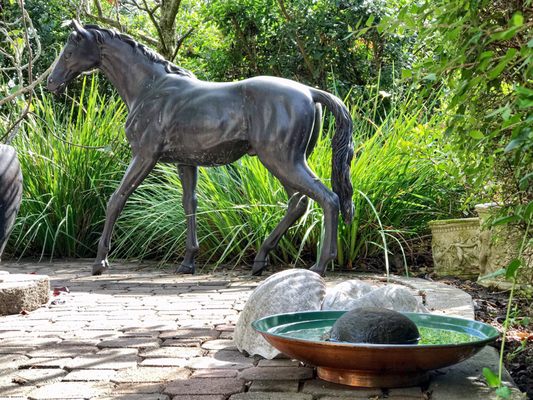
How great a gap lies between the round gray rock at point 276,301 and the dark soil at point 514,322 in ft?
2.99

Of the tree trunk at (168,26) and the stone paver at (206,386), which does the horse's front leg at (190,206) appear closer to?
the stone paver at (206,386)

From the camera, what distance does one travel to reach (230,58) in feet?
35.1

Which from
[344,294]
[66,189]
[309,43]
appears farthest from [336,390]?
[309,43]

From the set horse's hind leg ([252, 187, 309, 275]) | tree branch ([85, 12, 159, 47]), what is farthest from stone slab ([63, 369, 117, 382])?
tree branch ([85, 12, 159, 47])

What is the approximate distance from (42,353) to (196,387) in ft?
3.19

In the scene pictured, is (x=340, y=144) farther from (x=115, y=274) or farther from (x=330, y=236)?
(x=115, y=274)

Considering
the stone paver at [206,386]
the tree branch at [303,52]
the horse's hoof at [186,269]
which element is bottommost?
the horse's hoof at [186,269]

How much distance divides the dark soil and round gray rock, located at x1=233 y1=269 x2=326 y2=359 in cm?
91

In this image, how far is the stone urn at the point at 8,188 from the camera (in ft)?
14.5

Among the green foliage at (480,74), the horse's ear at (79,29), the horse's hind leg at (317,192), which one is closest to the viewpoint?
the green foliage at (480,74)

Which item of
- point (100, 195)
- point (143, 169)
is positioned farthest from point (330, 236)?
point (100, 195)

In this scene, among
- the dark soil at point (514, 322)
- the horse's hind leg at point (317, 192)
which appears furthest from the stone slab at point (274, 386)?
the horse's hind leg at point (317, 192)

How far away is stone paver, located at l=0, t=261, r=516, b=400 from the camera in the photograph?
2.82 meters

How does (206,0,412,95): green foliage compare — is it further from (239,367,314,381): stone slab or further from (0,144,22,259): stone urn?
(239,367,314,381): stone slab
